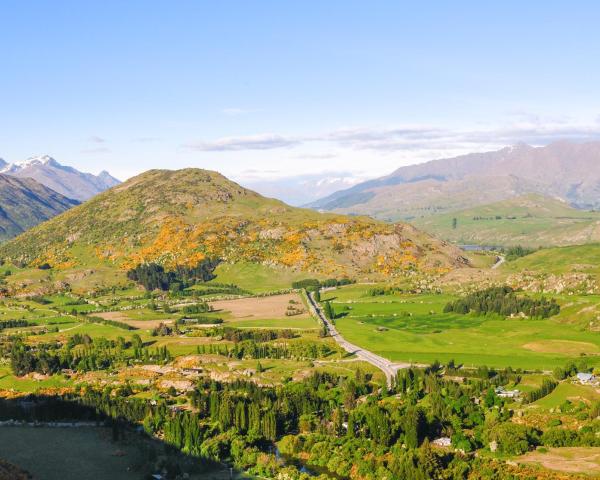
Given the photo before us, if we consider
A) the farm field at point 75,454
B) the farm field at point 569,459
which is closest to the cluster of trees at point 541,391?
the farm field at point 569,459

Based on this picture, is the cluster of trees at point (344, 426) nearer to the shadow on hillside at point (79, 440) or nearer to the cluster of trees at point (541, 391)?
the shadow on hillside at point (79, 440)

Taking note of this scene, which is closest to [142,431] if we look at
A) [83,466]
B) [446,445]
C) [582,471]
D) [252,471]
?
[83,466]

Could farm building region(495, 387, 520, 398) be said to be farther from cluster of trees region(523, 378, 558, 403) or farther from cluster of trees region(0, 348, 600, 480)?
cluster of trees region(0, 348, 600, 480)

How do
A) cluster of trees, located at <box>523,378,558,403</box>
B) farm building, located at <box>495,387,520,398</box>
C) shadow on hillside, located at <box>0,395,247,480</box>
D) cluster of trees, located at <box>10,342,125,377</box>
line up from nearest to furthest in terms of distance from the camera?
shadow on hillside, located at <box>0,395,247,480</box> < cluster of trees, located at <box>523,378,558,403</box> < farm building, located at <box>495,387,520,398</box> < cluster of trees, located at <box>10,342,125,377</box>

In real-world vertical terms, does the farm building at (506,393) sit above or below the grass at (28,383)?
below

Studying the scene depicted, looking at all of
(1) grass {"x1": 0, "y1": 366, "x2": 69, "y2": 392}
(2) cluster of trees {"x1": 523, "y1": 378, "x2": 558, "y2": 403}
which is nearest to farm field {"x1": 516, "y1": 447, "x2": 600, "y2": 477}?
(2) cluster of trees {"x1": 523, "y1": 378, "x2": 558, "y2": 403}

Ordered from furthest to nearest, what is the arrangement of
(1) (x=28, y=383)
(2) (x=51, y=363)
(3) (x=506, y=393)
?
(2) (x=51, y=363) → (1) (x=28, y=383) → (3) (x=506, y=393)

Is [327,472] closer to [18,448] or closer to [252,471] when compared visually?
[252,471]

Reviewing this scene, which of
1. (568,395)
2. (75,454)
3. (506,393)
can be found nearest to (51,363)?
(75,454)

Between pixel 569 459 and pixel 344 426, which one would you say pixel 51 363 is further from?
pixel 569 459
